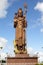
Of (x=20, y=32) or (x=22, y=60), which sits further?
(x=20, y=32)

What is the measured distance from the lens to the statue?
24.0 metres

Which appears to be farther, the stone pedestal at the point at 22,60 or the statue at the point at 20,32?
the statue at the point at 20,32

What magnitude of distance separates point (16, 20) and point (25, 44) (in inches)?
122

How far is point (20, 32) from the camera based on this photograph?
80.3 feet

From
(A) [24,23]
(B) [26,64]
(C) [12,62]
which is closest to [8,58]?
(C) [12,62]

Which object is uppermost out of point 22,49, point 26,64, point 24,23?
point 24,23

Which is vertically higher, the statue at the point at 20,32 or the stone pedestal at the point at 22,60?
the statue at the point at 20,32

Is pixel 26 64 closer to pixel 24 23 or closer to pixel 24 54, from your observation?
pixel 24 54

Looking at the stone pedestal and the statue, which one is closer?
the stone pedestal

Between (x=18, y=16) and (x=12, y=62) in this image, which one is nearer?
(x=12, y=62)

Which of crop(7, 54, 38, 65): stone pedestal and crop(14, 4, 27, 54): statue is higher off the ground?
crop(14, 4, 27, 54): statue

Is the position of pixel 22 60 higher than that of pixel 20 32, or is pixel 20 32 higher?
pixel 20 32

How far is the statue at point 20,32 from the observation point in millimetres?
24047

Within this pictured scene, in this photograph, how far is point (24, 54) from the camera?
2358 centimetres
